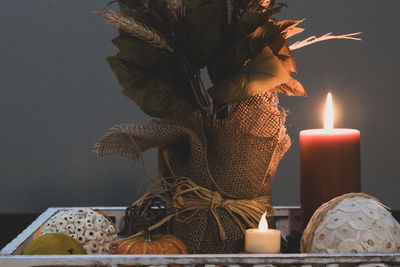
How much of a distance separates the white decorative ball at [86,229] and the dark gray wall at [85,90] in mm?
470

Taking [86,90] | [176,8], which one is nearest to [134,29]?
[176,8]

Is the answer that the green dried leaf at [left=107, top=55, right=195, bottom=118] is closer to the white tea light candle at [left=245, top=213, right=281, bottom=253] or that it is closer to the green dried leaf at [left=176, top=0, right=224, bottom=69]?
the green dried leaf at [left=176, top=0, right=224, bottom=69]

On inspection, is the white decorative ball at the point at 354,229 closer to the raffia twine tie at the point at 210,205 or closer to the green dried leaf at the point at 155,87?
the raffia twine tie at the point at 210,205

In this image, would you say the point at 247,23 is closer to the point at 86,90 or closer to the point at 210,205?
the point at 210,205

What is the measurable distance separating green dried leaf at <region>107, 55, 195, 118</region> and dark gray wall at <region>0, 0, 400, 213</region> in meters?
0.44

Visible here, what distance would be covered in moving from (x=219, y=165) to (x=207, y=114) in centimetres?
6

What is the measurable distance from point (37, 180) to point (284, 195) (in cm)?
51

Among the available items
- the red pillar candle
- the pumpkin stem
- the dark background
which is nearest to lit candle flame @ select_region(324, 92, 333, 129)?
Result: the red pillar candle

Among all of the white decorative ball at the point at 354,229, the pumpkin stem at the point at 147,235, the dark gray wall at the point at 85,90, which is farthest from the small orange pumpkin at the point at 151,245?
the dark gray wall at the point at 85,90

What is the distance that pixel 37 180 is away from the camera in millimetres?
923

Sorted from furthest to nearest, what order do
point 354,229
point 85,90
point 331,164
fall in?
point 85,90
point 331,164
point 354,229

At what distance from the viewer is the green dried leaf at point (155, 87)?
0.47 metres

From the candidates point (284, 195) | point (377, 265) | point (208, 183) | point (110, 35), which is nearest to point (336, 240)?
point (377, 265)

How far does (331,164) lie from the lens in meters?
0.50
